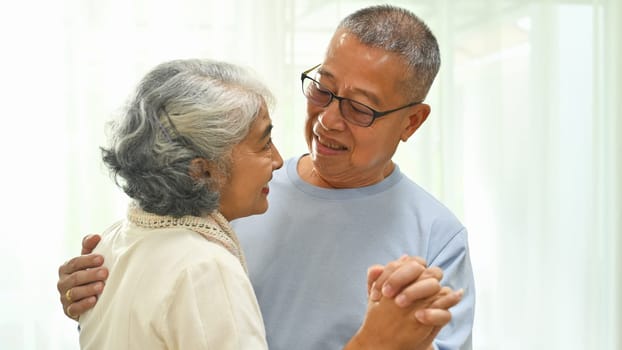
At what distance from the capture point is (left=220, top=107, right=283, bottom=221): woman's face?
1408 mm

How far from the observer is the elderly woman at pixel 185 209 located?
1165 mm

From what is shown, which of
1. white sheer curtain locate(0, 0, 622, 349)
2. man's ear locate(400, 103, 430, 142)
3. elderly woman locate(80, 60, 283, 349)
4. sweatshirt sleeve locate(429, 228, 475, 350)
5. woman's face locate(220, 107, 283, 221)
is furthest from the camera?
white sheer curtain locate(0, 0, 622, 349)

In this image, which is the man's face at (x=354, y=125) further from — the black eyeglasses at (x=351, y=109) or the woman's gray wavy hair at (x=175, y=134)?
the woman's gray wavy hair at (x=175, y=134)

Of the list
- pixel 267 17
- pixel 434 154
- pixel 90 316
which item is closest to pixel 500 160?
pixel 434 154

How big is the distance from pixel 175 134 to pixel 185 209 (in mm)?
138

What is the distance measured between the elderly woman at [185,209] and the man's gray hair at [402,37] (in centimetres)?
35

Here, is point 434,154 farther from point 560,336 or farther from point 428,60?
point 428,60

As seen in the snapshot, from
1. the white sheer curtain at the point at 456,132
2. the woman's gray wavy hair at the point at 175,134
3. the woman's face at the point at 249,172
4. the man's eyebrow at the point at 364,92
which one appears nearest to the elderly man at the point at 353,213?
the man's eyebrow at the point at 364,92

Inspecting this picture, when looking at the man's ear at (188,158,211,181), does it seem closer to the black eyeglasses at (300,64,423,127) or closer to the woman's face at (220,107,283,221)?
the woman's face at (220,107,283,221)

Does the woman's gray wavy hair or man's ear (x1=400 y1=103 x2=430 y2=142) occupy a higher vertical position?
the woman's gray wavy hair

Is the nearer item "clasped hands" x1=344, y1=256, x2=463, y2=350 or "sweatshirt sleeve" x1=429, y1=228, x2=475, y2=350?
"clasped hands" x1=344, y1=256, x2=463, y2=350

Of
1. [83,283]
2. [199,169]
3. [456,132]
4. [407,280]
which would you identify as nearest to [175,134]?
[199,169]

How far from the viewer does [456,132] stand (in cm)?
339

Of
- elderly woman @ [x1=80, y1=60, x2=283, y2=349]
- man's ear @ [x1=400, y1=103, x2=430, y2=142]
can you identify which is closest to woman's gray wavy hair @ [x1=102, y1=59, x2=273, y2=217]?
elderly woman @ [x1=80, y1=60, x2=283, y2=349]
